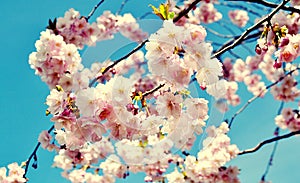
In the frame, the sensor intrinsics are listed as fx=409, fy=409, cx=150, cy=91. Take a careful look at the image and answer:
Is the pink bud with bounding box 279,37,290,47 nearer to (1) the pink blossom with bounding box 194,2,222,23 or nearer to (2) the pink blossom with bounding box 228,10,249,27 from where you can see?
(1) the pink blossom with bounding box 194,2,222,23

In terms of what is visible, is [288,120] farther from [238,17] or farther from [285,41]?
[285,41]

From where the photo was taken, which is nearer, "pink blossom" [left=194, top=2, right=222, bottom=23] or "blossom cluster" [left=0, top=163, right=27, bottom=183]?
"blossom cluster" [left=0, top=163, right=27, bottom=183]

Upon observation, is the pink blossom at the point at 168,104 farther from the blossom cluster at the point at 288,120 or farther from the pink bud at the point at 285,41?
the blossom cluster at the point at 288,120

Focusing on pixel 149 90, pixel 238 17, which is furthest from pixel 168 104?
pixel 238 17

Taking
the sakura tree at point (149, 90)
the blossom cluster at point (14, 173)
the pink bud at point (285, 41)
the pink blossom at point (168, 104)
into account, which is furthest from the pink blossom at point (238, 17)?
the pink blossom at point (168, 104)

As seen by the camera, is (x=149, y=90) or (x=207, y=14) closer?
(x=149, y=90)

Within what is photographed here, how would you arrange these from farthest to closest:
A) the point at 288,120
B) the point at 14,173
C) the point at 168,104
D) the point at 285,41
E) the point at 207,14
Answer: the point at 207,14, the point at 288,120, the point at 14,173, the point at 285,41, the point at 168,104

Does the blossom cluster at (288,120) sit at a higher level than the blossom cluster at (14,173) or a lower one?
higher

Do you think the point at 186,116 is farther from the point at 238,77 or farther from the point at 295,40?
the point at 238,77

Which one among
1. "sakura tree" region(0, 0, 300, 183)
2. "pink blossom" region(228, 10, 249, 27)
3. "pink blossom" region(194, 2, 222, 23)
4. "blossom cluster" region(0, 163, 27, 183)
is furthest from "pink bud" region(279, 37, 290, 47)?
"pink blossom" region(228, 10, 249, 27)

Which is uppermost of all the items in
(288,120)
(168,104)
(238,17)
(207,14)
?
(238,17)

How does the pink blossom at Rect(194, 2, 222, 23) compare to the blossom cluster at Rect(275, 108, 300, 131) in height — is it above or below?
above
